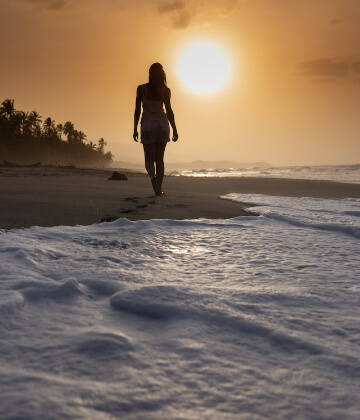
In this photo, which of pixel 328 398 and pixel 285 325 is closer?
pixel 328 398

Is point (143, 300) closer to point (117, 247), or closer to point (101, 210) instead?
point (117, 247)

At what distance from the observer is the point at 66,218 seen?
3383mm

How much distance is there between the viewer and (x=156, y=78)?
547cm

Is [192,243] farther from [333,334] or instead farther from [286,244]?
[333,334]

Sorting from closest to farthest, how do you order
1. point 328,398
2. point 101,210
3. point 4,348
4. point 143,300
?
point 328,398
point 4,348
point 143,300
point 101,210

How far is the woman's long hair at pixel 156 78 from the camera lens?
5418 mm

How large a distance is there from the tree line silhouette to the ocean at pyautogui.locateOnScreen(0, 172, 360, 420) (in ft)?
187

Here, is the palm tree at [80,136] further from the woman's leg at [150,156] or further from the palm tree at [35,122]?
the woman's leg at [150,156]

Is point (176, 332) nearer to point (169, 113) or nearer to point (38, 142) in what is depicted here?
point (169, 113)

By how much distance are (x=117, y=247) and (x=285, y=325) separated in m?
1.33

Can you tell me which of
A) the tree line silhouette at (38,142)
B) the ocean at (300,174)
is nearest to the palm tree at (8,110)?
the tree line silhouette at (38,142)

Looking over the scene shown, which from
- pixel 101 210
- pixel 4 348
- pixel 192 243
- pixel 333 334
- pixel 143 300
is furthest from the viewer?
pixel 101 210

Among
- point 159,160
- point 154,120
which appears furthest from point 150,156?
point 154,120

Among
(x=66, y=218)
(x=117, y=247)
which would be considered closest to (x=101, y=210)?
(x=66, y=218)
